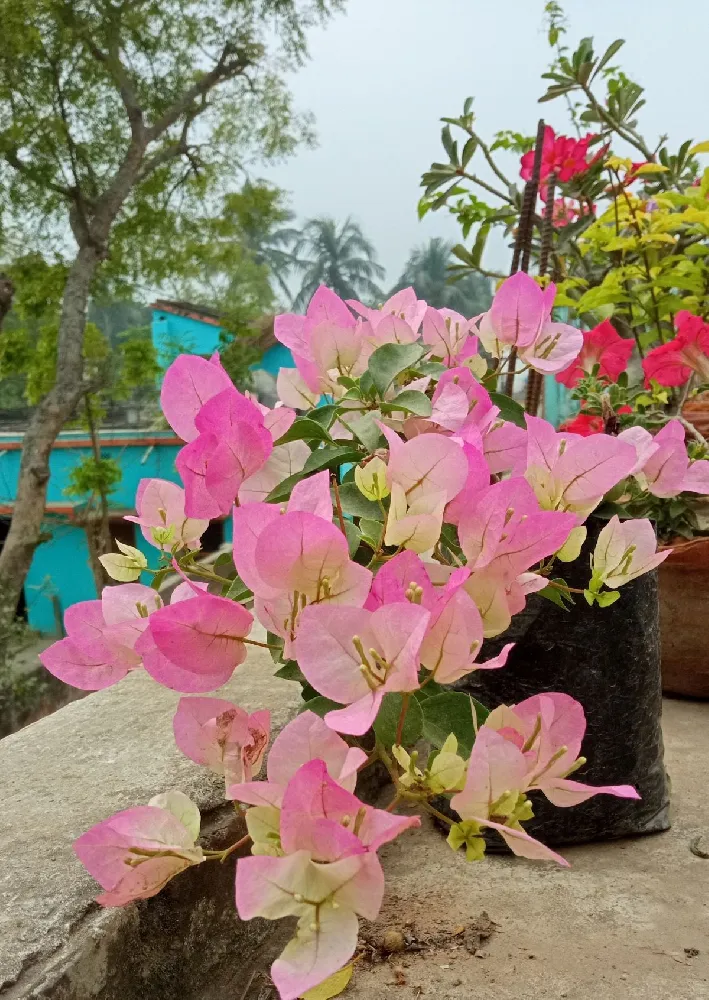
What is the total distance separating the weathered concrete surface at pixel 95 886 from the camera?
0.50 metres

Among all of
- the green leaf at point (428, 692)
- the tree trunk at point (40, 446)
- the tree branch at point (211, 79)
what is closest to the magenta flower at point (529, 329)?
the green leaf at point (428, 692)

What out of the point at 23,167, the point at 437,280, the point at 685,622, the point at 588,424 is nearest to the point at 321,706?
the point at 588,424

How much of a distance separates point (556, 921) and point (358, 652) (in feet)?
1.82

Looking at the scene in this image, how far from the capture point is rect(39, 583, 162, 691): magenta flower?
A: 0.41m

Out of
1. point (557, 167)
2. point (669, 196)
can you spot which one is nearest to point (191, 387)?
point (669, 196)

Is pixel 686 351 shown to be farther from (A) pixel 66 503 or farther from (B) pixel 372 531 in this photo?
(A) pixel 66 503

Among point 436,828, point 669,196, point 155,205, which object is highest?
point 155,205

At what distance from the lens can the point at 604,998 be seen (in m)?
0.60

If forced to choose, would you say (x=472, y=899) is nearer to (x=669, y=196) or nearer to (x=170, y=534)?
(x=170, y=534)

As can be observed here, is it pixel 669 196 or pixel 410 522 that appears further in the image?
pixel 669 196

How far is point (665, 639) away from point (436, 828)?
0.61 m

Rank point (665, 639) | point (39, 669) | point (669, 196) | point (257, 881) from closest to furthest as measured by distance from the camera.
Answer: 1. point (257, 881)
2. point (665, 639)
3. point (669, 196)
4. point (39, 669)

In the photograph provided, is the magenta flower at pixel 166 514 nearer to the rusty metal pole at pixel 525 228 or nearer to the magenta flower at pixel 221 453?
the magenta flower at pixel 221 453

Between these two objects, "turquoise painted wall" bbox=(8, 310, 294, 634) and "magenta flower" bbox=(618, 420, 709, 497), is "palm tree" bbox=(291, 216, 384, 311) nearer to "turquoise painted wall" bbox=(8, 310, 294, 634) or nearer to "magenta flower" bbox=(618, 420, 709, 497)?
"turquoise painted wall" bbox=(8, 310, 294, 634)
